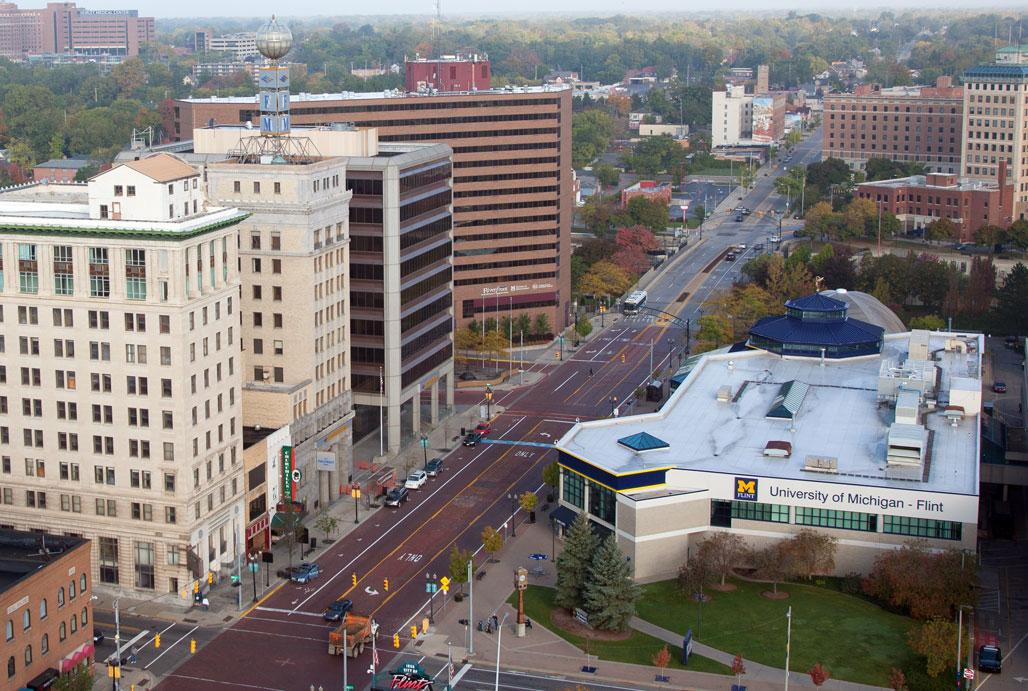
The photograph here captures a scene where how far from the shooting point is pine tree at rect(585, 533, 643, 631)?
104 m

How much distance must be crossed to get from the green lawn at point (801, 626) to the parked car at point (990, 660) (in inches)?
175

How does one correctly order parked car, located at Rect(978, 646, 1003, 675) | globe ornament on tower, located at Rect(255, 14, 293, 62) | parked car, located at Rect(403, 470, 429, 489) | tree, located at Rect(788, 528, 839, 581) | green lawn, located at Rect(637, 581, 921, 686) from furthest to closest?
parked car, located at Rect(403, 470, 429, 489) < globe ornament on tower, located at Rect(255, 14, 293, 62) < tree, located at Rect(788, 528, 839, 581) < green lawn, located at Rect(637, 581, 921, 686) < parked car, located at Rect(978, 646, 1003, 675)

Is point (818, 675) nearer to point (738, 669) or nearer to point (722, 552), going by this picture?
point (738, 669)

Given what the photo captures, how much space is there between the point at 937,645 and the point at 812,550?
17073mm

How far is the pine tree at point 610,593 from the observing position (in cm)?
10375

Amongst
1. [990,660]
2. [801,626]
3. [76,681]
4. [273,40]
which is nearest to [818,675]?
[801,626]

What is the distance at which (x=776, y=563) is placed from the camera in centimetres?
11169

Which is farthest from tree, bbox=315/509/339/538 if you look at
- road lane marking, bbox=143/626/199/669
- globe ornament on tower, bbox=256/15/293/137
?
globe ornament on tower, bbox=256/15/293/137

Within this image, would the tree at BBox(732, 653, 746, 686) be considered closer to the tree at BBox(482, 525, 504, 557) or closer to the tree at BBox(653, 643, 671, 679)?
the tree at BBox(653, 643, 671, 679)

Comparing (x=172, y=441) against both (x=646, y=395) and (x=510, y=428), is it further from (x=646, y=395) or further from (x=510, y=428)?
(x=646, y=395)

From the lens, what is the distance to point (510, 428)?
519ft

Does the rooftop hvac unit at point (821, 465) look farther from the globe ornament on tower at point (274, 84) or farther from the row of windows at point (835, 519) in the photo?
the globe ornament on tower at point (274, 84)

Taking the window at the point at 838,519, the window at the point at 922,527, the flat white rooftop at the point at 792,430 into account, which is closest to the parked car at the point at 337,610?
the flat white rooftop at the point at 792,430

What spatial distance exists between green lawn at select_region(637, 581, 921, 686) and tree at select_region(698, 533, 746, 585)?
179 cm
